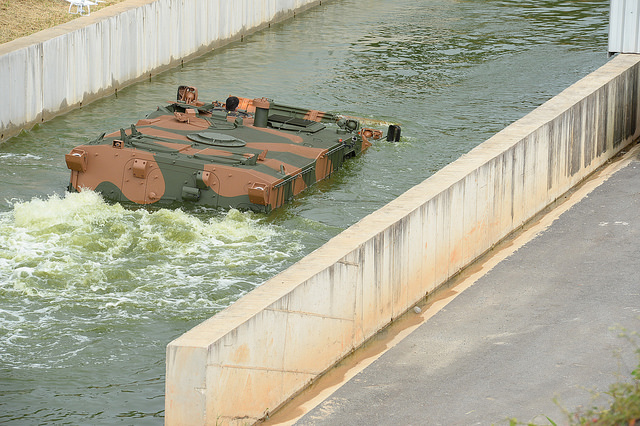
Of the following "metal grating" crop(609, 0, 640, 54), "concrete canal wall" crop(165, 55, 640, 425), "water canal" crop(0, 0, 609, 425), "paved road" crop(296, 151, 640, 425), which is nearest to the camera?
"concrete canal wall" crop(165, 55, 640, 425)

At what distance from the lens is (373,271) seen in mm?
14438

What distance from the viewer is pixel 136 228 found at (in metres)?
20.8

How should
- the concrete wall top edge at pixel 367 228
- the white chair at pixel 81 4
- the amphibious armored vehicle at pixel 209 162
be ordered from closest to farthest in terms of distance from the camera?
the concrete wall top edge at pixel 367 228, the amphibious armored vehicle at pixel 209 162, the white chair at pixel 81 4

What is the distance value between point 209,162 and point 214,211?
→ 3.03ft

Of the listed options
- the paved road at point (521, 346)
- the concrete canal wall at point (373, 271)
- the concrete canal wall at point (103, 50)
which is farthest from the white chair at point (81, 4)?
the paved road at point (521, 346)

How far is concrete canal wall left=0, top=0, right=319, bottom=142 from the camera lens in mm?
28178

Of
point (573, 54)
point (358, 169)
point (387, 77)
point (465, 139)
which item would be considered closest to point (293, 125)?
point (358, 169)

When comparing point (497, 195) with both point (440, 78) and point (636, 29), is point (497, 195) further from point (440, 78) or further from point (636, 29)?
point (440, 78)

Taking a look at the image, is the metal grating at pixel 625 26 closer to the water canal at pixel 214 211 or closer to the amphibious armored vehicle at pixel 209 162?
the water canal at pixel 214 211

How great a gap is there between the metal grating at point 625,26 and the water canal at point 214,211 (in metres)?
4.10

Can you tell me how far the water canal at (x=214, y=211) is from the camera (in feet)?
50.6

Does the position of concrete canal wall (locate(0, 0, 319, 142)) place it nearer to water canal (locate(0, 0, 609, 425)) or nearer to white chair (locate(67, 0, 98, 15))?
water canal (locate(0, 0, 609, 425))

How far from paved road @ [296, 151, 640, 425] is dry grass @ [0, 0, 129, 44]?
19.1 metres

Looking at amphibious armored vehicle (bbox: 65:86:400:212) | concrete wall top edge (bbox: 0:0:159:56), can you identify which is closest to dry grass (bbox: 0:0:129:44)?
concrete wall top edge (bbox: 0:0:159:56)
